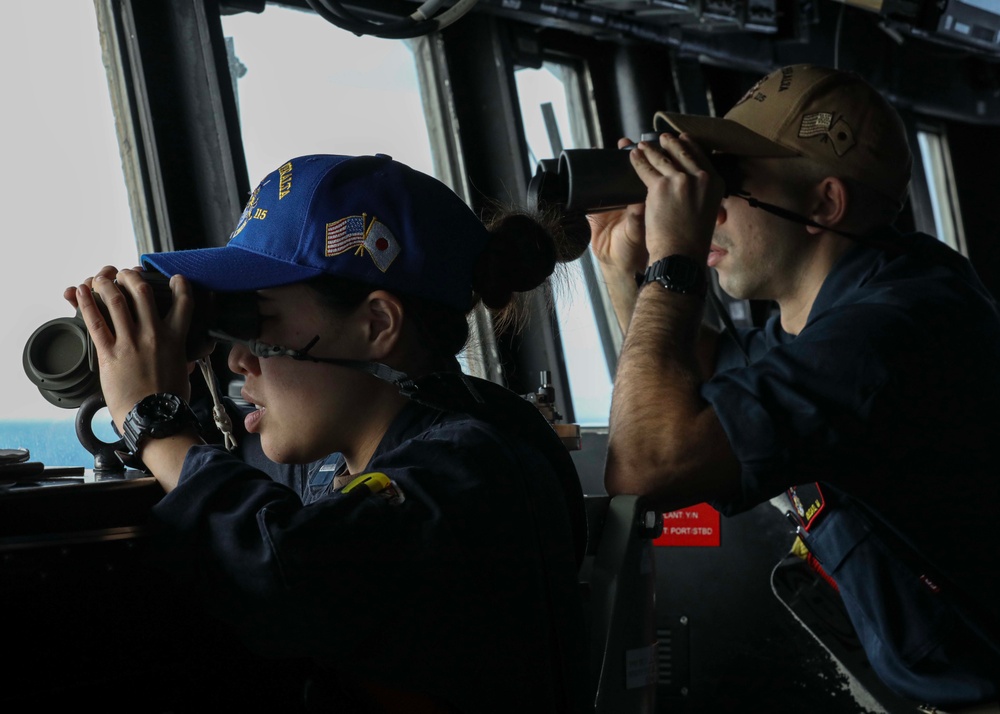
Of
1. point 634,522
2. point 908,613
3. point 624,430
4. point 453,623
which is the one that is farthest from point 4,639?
point 908,613

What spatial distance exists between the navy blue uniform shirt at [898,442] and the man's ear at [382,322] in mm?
470

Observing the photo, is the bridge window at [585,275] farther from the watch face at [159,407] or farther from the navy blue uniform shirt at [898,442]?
the watch face at [159,407]

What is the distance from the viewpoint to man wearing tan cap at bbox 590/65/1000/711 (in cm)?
135

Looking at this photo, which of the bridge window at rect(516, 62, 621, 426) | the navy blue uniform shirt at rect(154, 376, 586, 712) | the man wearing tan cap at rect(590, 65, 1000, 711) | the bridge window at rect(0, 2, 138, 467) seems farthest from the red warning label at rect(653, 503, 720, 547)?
the navy blue uniform shirt at rect(154, 376, 586, 712)

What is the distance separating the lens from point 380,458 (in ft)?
3.30

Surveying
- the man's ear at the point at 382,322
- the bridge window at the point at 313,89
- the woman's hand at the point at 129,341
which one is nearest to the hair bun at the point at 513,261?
the man's ear at the point at 382,322

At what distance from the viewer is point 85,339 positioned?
1009mm

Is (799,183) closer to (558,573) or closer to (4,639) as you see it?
(558,573)

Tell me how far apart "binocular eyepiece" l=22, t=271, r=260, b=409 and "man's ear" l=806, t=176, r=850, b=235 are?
93 cm

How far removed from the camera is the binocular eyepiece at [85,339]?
985 mm

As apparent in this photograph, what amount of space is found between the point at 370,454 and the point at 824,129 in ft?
3.04

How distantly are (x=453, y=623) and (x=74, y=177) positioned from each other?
5.07ft

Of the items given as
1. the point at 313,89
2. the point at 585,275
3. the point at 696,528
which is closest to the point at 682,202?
the point at 696,528

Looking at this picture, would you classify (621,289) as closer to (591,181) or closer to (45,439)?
(591,181)
